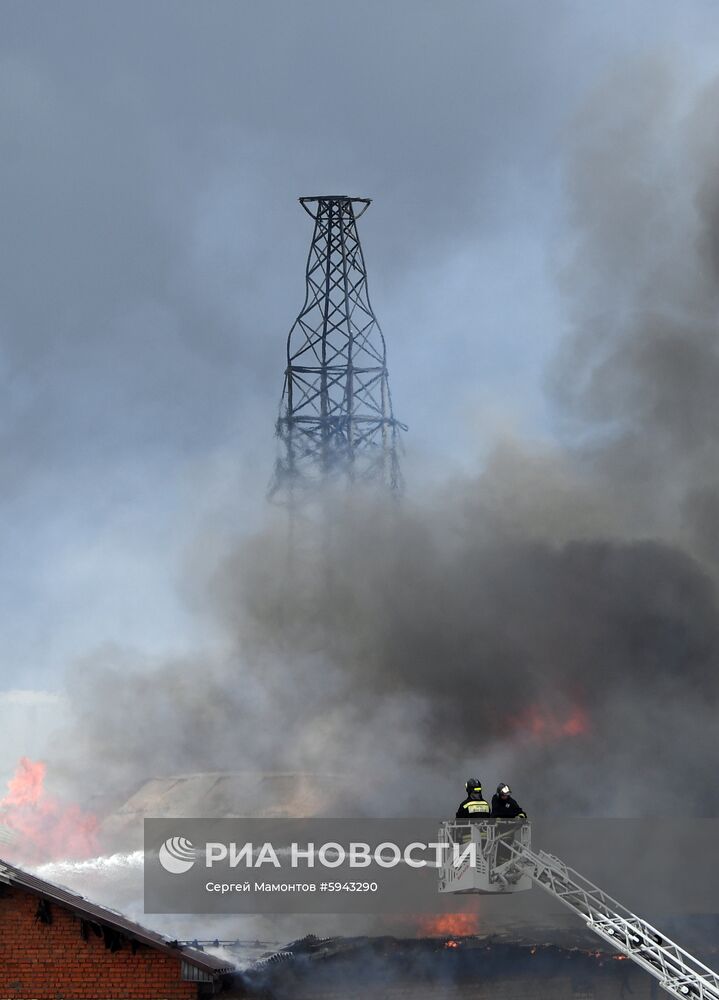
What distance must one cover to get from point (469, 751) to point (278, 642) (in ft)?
34.9

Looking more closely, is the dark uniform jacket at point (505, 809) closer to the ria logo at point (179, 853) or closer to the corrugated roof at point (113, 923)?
the corrugated roof at point (113, 923)

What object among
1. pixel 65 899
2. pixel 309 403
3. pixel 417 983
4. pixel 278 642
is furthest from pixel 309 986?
pixel 309 403

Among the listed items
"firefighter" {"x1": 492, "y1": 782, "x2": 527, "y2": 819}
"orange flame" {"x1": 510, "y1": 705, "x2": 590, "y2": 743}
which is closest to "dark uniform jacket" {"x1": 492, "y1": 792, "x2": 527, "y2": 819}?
"firefighter" {"x1": 492, "y1": 782, "x2": 527, "y2": 819}

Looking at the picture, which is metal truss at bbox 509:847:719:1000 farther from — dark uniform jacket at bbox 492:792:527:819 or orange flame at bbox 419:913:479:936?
orange flame at bbox 419:913:479:936

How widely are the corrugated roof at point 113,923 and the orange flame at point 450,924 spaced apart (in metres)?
10.2

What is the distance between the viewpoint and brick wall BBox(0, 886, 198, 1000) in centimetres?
3300

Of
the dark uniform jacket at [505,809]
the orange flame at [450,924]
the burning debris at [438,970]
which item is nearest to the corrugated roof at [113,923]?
the burning debris at [438,970]

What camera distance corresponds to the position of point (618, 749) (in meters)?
54.5

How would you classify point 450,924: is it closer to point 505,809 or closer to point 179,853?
point 179,853

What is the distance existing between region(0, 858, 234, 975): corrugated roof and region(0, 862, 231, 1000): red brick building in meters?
0.02

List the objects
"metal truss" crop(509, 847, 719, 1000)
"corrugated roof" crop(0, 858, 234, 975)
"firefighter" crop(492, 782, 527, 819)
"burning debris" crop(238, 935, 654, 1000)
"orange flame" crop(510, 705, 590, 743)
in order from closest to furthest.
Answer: "metal truss" crop(509, 847, 719, 1000), "firefighter" crop(492, 782, 527, 819), "corrugated roof" crop(0, 858, 234, 975), "burning debris" crop(238, 935, 654, 1000), "orange flame" crop(510, 705, 590, 743)

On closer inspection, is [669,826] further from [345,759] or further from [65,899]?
[65,899]

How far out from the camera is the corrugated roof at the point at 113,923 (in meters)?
32.5

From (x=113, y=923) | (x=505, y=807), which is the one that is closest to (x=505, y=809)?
(x=505, y=807)
